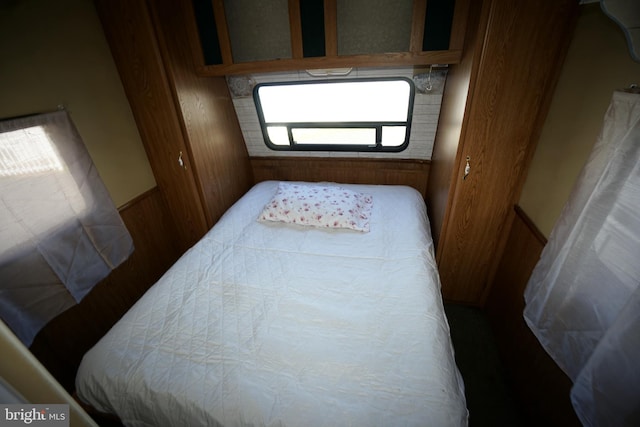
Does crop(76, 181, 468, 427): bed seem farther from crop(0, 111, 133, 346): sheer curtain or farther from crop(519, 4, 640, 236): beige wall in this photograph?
crop(519, 4, 640, 236): beige wall

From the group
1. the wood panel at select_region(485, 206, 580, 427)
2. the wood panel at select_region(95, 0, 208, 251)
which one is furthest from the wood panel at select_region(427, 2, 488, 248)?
the wood panel at select_region(95, 0, 208, 251)

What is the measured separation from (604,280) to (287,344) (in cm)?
Result: 117

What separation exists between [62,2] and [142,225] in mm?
1397

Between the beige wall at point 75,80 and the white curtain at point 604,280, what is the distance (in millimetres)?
2504

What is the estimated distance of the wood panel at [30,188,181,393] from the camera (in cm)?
156

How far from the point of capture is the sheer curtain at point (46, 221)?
1.25m

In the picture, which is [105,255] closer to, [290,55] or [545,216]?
[290,55]

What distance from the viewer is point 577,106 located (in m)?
1.15

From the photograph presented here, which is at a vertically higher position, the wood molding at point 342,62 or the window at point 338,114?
the wood molding at point 342,62

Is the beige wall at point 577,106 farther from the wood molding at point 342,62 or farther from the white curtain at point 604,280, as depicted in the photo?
the wood molding at point 342,62

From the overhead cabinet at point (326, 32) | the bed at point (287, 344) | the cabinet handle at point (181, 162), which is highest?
the overhead cabinet at point (326, 32)

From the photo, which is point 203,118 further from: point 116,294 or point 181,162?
point 116,294

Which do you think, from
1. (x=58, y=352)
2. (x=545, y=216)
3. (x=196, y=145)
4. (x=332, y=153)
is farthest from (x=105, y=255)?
(x=545, y=216)

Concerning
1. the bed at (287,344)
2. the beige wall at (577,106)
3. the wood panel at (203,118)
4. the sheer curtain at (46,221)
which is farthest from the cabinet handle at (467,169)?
the sheer curtain at (46,221)
